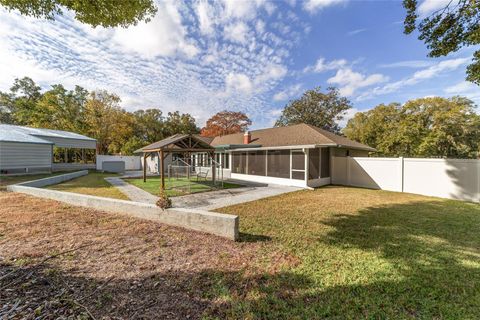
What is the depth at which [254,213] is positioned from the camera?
625 cm

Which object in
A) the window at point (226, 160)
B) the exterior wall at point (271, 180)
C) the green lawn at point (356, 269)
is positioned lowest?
the green lawn at point (356, 269)

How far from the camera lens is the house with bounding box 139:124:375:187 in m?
11.3

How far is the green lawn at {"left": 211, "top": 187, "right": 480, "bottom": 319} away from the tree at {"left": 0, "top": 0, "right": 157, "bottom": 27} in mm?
6605

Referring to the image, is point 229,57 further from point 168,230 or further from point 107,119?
point 107,119

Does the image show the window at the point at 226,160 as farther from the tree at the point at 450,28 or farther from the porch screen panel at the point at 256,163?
the tree at the point at 450,28

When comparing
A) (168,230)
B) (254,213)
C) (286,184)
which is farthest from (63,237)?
(286,184)

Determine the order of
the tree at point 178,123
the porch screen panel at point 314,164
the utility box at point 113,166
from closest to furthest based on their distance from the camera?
the porch screen panel at point 314,164 < the utility box at point 113,166 < the tree at point 178,123

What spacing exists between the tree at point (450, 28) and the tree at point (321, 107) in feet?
68.4

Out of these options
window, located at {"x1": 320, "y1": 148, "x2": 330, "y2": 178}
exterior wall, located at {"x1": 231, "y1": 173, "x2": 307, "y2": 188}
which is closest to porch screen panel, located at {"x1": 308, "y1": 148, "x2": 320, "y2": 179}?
window, located at {"x1": 320, "y1": 148, "x2": 330, "y2": 178}

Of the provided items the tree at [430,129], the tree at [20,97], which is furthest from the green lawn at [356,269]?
the tree at [20,97]

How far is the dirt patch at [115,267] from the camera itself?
7.68 ft

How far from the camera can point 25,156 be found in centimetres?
1578

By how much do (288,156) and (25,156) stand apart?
20.8m

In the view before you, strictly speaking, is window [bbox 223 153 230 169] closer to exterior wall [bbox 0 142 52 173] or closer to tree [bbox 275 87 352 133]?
exterior wall [bbox 0 142 52 173]
